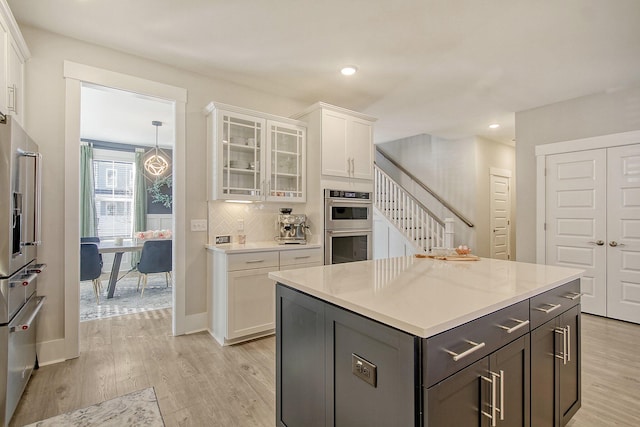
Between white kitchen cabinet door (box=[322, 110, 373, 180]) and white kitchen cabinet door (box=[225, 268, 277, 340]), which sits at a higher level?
white kitchen cabinet door (box=[322, 110, 373, 180])

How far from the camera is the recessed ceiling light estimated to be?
10.7 ft

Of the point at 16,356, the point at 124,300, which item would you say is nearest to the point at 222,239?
the point at 16,356

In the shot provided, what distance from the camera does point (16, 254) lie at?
6.29 feet

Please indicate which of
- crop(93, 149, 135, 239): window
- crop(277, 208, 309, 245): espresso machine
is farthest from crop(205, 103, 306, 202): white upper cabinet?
crop(93, 149, 135, 239): window

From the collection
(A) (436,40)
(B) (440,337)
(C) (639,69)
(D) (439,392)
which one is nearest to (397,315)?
(B) (440,337)

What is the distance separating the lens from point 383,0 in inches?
88.7

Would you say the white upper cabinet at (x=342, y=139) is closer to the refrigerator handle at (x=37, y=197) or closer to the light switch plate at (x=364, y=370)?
the refrigerator handle at (x=37, y=197)

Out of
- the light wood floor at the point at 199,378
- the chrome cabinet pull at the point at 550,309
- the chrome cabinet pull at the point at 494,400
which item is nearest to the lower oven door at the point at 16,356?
the light wood floor at the point at 199,378

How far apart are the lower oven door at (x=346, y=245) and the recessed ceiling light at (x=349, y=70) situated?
1712mm

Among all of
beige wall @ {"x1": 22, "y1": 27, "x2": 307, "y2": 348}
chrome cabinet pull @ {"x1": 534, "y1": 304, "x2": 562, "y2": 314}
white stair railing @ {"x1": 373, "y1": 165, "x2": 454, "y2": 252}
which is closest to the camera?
chrome cabinet pull @ {"x1": 534, "y1": 304, "x2": 562, "y2": 314}

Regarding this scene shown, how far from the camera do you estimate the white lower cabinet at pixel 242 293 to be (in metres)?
2.99

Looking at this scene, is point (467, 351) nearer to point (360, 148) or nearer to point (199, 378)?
point (199, 378)

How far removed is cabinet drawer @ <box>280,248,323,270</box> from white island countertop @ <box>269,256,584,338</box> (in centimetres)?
137

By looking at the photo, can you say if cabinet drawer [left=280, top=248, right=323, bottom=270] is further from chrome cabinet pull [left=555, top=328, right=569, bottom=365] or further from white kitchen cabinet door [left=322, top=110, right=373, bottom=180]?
chrome cabinet pull [left=555, top=328, right=569, bottom=365]
